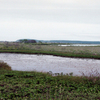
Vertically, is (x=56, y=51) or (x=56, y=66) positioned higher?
(x=56, y=51)

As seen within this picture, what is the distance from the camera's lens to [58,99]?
600cm

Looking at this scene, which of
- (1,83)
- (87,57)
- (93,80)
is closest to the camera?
(1,83)

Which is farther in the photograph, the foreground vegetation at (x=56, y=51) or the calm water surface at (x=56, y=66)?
the foreground vegetation at (x=56, y=51)

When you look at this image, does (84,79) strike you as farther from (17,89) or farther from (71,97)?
(17,89)

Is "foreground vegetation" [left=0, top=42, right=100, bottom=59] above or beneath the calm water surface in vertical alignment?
above

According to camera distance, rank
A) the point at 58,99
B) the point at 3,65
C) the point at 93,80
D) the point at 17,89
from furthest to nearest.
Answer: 1. the point at 3,65
2. the point at 93,80
3. the point at 17,89
4. the point at 58,99

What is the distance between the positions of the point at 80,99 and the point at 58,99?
969 mm

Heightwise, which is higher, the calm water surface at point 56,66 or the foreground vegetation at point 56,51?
the foreground vegetation at point 56,51

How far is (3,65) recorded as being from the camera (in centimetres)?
1409

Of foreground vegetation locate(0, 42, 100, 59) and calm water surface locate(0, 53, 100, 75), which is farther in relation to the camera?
foreground vegetation locate(0, 42, 100, 59)

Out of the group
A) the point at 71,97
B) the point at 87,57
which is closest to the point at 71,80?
the point at 71,97

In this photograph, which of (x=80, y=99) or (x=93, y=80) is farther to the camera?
(x=93, y=80)

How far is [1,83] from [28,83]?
1446mm

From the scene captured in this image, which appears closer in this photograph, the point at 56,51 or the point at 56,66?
the point at 56,66
